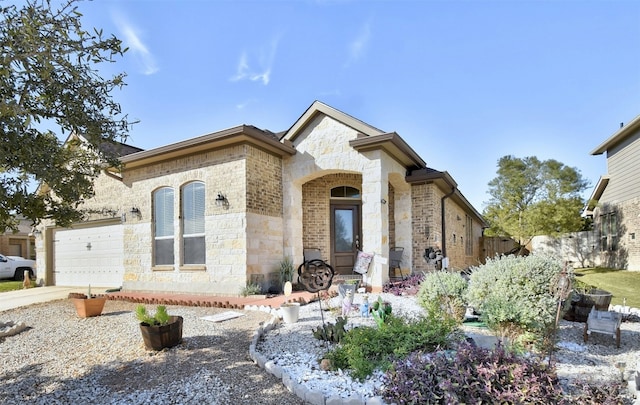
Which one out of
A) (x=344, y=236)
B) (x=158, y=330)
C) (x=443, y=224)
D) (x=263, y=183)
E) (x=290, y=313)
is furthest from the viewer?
(x=443, y=224)

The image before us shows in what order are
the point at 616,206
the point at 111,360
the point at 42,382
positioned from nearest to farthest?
the point at 42,382
the point at 111,360
the point at 616,206

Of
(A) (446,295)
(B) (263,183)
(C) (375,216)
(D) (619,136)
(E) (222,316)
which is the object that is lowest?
(E) (222,316)

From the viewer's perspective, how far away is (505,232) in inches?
786

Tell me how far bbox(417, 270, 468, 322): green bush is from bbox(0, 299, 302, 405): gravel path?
258 cm

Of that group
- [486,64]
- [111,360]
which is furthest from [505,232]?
[111,360]

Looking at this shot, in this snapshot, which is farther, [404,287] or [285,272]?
[285,272]

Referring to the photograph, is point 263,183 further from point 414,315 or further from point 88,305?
point 414,315

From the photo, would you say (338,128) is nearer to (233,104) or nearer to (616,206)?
(233,104)

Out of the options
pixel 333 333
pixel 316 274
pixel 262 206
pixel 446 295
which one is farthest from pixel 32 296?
pixel 446 295

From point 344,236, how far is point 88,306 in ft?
21.7

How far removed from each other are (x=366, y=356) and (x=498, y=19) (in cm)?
667

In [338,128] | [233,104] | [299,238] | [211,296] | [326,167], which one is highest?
[233,104]

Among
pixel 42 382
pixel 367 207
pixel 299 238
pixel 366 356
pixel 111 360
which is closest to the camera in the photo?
pixel 366 356

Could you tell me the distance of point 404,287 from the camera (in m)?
8.49
